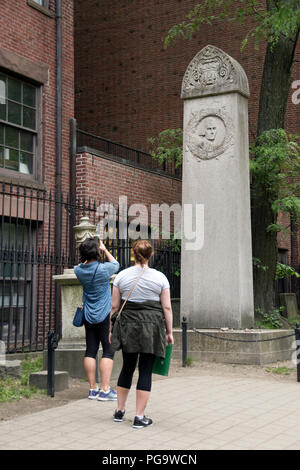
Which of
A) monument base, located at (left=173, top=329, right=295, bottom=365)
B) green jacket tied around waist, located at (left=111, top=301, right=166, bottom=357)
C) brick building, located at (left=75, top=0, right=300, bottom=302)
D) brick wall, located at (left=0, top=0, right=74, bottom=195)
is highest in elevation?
brick building, located at (left=75, top=0, right=300, bottom=302)

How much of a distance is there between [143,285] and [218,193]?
16.9 ft

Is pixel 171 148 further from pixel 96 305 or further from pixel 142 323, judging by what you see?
pixel 142 323

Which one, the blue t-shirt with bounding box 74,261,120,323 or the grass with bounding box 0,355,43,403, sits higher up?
the blue t-shirt with bounding box 74,261,120,323

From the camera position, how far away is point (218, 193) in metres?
10.4

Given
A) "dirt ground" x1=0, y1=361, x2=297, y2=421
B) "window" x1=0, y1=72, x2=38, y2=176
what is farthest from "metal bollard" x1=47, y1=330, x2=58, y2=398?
"window" x1=0, y1=72, x2=38, y2=176

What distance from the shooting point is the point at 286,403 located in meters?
7.00

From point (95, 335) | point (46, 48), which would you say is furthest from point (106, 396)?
point (46, 48)

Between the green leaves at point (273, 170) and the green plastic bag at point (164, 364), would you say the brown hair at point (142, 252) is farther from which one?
the green leaves at point (273, 170)

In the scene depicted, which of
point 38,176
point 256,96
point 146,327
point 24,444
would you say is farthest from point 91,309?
point 256,96

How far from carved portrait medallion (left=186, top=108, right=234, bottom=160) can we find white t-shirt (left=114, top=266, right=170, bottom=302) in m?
5.30

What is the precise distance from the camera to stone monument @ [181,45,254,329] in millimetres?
10203

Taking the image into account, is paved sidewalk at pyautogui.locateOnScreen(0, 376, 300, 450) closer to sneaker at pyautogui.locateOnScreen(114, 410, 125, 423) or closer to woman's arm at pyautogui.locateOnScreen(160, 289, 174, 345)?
sneaker at pyautogui.locateOnScreen(114, 410, 125, 423)
